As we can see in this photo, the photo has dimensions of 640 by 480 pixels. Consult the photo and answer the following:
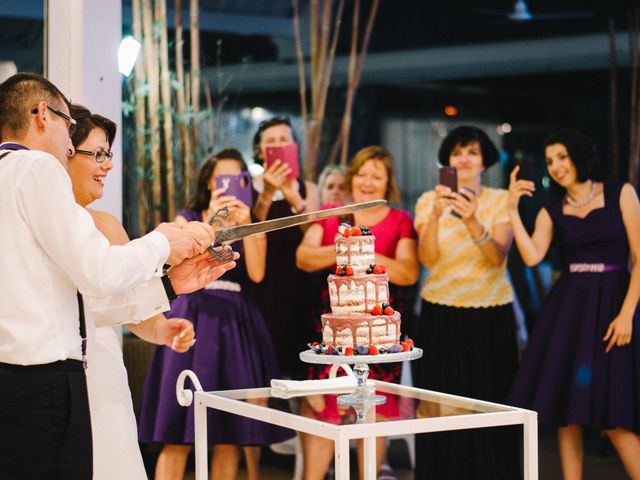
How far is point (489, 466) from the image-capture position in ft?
12.9

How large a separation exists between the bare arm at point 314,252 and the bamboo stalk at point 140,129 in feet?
2.93

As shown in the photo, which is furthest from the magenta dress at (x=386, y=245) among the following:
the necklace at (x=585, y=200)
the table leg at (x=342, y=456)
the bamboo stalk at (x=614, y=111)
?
the bamboo stalk at (x=614, y=111)

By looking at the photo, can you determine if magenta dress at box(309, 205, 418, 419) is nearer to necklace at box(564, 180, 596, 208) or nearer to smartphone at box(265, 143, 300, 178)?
smartphone at box(265, 143, 300, 178)

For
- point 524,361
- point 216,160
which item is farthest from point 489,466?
point 216,160

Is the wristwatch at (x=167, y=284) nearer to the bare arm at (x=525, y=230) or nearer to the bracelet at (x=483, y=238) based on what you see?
the bracelet at (x=483, y=238)

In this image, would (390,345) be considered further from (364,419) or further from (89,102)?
(89,102)

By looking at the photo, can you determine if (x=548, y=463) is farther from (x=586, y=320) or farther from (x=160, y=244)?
(x=160, y=244)

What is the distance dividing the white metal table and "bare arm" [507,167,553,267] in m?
1.39

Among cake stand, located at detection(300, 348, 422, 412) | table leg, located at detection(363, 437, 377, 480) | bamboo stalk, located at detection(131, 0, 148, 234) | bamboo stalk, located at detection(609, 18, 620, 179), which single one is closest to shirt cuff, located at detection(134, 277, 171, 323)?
cake stand, located at detection(300, 348, 422, 412)

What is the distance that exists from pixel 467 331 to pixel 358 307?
4.05 ft

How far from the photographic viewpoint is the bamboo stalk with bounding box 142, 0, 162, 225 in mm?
4594

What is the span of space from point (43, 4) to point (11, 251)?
5.94ft

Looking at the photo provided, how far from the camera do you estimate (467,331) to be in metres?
3.98

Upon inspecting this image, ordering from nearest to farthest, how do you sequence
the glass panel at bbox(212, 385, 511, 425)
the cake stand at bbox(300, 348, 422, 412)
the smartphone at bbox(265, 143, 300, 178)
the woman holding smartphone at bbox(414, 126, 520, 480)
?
the glass panel at bbox(212, 385, 511, 425) → the cake stand at bbox(300, 348, 422, 412) → the woman holding smartphone at bbox(414, 126, 520, 480) → the smartphone at bbox(265, 143, 300, 178)
